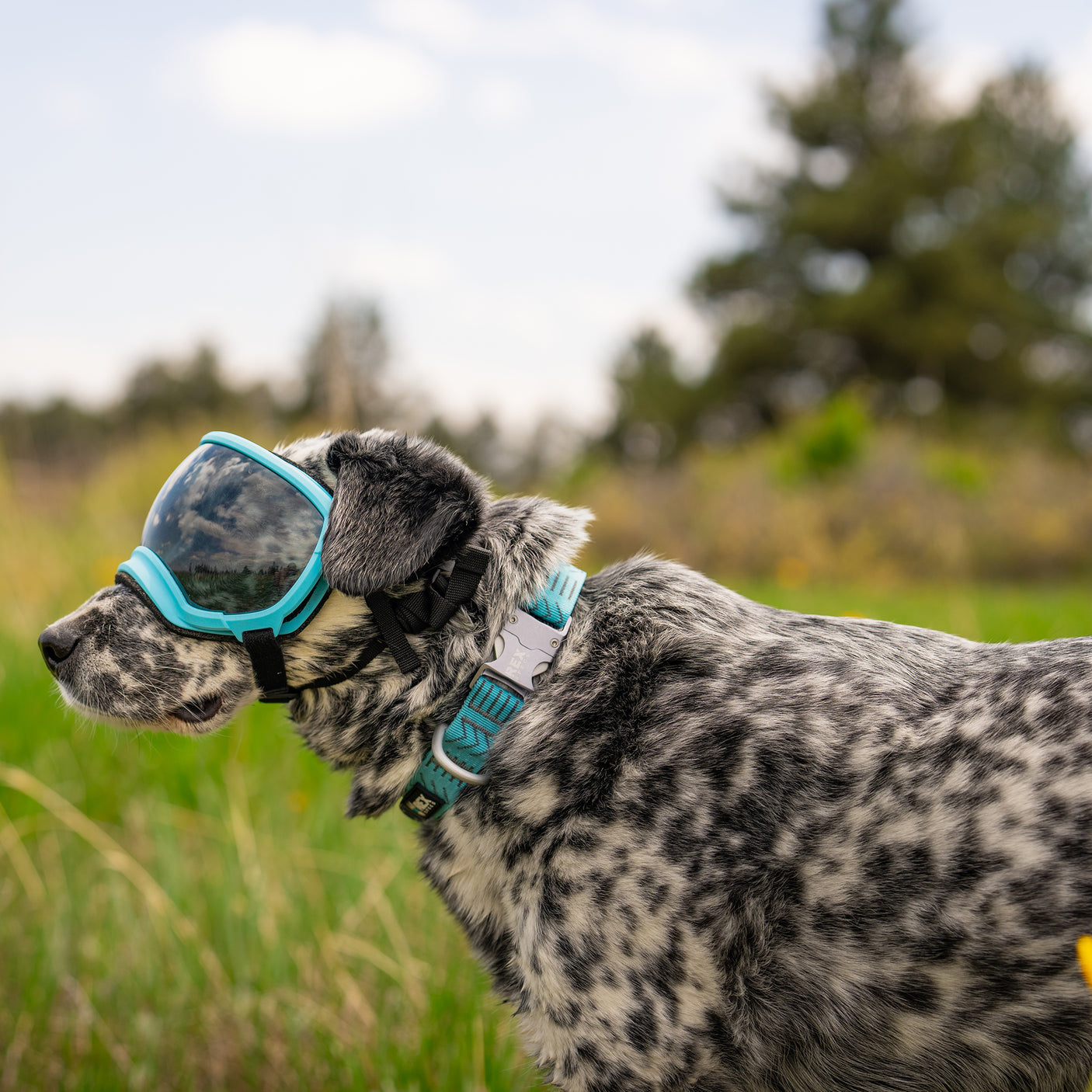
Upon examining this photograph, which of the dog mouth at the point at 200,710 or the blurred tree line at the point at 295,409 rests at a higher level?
the blurred tree line at the point at 295,409

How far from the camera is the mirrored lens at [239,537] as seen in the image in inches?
78.4

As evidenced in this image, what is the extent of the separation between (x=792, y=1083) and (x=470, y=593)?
1157 millimetres

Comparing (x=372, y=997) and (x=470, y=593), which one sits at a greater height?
(x=470, y=593)

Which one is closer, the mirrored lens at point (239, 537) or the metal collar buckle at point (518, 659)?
the metal collar buckle at point (518, 659)

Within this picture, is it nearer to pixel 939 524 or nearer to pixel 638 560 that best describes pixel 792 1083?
pixel 638 560

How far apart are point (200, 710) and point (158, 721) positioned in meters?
0.11

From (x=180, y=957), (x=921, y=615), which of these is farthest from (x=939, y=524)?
(x=180, y=957)

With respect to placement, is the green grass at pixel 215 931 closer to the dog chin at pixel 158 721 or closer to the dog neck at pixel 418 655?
the dog chin at pixel 158 721

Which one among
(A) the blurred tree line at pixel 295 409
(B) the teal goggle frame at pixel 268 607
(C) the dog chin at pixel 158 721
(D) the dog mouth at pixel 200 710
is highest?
(A) the blurred tree line at pixel 295 409

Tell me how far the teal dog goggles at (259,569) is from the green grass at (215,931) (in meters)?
0.92

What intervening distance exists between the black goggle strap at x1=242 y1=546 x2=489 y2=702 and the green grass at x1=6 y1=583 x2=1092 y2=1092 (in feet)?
3.09

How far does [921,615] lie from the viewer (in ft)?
21.5

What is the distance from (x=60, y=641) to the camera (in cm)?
210

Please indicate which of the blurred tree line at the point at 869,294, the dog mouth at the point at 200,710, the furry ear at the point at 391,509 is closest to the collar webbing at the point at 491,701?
the furry ear at the point at 391,509
